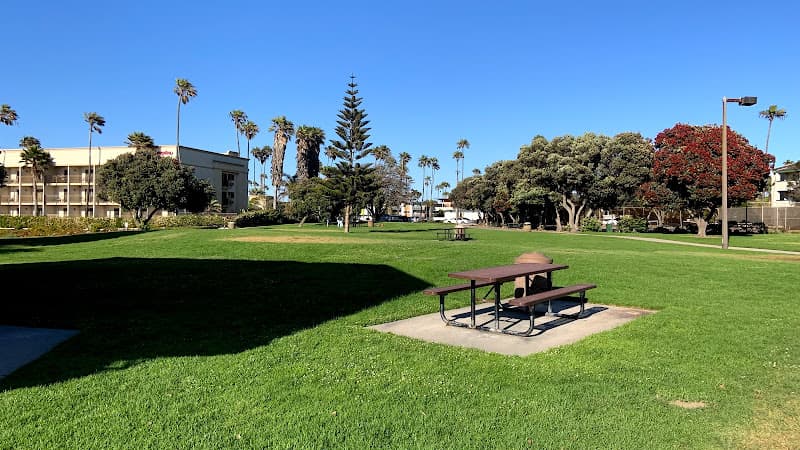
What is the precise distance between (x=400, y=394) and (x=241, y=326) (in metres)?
3.44

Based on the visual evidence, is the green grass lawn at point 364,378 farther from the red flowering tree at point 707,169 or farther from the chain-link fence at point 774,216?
the chain-link fence at point 774,216

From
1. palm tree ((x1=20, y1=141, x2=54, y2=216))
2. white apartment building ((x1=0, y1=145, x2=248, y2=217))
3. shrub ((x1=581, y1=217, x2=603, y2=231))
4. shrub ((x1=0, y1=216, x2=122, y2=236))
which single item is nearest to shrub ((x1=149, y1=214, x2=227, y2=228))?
shrub ((x1=0, y1=216, x2=122, y2=236))

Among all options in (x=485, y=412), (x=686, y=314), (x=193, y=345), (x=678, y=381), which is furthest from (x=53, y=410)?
(x=686, y=314)

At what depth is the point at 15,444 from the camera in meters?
3.33

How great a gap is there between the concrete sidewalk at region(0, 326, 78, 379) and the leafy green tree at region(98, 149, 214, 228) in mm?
46016

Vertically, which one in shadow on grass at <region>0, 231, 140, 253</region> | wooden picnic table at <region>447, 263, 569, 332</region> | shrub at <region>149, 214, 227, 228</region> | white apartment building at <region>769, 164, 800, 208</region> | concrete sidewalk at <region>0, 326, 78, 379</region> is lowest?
concrete sidewalk at <region>0, 326, 78, 379</region>

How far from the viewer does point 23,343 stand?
5949 mm

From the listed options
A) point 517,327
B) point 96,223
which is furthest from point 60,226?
point 517,327

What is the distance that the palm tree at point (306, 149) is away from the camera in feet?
279

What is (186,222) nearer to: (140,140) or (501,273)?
(140,140)

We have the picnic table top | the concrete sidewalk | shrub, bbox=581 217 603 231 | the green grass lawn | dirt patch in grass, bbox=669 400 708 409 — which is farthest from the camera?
shrub, bbox=581 217 603 231

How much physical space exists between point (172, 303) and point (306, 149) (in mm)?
79147

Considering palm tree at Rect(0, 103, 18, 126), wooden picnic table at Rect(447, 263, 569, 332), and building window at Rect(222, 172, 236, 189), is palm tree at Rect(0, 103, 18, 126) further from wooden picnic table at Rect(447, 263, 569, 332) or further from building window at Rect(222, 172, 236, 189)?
wooden picnic table at Rect(447, 263, 569, 332)

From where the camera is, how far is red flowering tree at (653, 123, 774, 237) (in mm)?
35656
